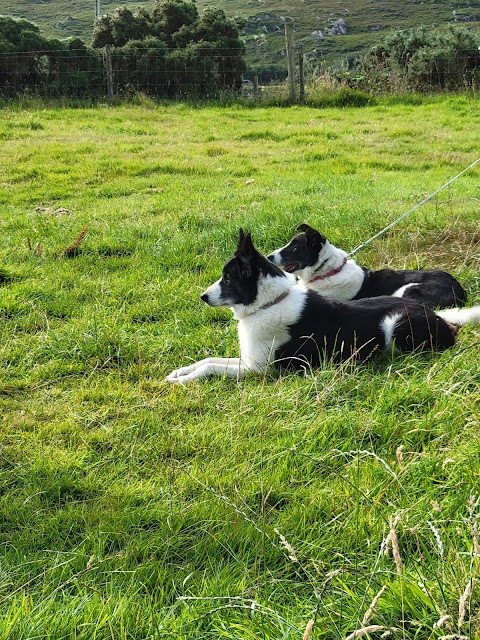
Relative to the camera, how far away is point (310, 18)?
107 m

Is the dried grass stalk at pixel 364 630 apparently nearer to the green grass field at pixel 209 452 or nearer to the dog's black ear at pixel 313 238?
the green grass field at pixel 209 452

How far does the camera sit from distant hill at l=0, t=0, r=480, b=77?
8388cm

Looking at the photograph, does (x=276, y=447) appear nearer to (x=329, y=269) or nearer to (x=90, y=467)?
(x=90, y=467)

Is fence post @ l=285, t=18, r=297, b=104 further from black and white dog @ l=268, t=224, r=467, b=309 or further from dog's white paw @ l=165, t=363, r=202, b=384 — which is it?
dog's white paw @ l=165, t=363, r=202, b=384

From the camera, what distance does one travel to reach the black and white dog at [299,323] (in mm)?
4352

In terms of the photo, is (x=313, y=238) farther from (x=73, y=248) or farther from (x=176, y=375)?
(x=73, y=248)

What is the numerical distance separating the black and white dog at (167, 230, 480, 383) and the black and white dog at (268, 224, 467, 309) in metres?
0.54

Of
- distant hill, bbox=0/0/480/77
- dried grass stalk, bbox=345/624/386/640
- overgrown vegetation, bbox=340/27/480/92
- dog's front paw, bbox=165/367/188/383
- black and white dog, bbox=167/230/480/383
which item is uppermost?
distant hill, bbox=0/0/480/77

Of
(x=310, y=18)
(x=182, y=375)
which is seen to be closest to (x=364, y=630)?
(x=182, y=375)

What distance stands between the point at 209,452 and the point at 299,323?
1490 mm

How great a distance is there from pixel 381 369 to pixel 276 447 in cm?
137

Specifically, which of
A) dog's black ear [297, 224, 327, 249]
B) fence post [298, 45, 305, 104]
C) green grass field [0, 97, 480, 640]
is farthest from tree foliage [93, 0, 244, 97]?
dog's black ear [297, 224, 327, 249]

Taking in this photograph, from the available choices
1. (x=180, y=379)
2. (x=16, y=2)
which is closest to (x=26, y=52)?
(x=180, y=379)

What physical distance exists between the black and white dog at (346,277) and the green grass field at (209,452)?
39cm
